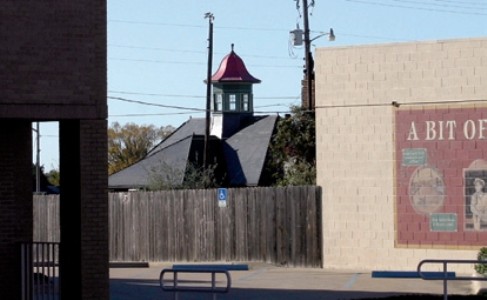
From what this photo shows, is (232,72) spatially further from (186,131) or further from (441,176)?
(441,176)

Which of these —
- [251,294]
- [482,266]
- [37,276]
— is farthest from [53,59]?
[482,266]

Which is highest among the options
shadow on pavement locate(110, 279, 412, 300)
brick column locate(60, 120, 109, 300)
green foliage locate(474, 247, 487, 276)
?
brick column locate(60, 120, 109, 300)

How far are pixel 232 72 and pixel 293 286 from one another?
38796 mm

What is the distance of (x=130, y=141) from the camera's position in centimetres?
8456

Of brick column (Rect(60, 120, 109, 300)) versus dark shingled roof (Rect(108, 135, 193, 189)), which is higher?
dark shingled roof (Rect(108, 135, 193, 189))

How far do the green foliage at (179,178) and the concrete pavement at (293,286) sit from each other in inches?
667

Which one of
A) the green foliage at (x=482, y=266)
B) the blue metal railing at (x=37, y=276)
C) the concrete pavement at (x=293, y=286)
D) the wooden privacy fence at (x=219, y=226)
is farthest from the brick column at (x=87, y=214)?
the wooden privacy fence at (x=219, y=226)

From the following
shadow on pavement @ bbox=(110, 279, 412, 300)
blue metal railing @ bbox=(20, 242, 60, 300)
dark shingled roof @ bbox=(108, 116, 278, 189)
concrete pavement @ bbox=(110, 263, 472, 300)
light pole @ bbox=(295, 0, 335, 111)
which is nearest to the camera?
blue metal railing @ bbox=(20, 242, 60, 300)

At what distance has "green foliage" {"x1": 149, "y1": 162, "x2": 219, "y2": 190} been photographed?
153 feet

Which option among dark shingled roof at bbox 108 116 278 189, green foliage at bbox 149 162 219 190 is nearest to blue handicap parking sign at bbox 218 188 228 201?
green foliage at bbox 149 162 219 190

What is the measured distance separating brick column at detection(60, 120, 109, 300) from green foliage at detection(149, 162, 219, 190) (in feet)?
99.0

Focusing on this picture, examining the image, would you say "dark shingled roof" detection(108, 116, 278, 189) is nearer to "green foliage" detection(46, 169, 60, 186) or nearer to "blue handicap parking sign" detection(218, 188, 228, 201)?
"blue handicap parking sign" detection(218, 188, 228, 201)

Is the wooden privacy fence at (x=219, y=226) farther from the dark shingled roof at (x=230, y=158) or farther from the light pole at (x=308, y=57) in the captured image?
the dark shingled roof at (x=230, y=158)

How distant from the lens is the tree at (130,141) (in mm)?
82188
